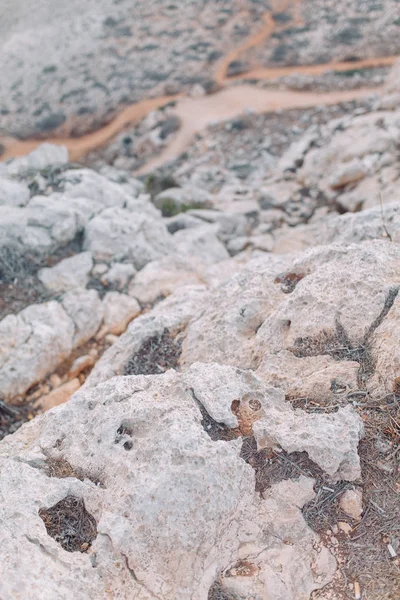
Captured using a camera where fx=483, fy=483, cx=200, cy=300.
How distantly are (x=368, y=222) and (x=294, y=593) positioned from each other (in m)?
5.50

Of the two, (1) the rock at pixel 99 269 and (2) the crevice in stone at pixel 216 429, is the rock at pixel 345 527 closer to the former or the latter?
(2) the crevice in stone at pixel 216 429

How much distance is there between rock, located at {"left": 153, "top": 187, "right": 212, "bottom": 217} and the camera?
13914mm

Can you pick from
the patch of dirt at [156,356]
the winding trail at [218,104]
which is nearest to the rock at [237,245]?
the patch of dirt at [156,356]

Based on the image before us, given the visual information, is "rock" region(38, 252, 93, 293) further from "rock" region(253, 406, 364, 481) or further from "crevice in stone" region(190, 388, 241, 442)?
"rock" region(253, 406, 364, 481)

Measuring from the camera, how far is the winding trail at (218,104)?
25.1 meters

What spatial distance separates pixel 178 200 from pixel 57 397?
30.4 ft

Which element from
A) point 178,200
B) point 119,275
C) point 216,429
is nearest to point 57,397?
point 119,275

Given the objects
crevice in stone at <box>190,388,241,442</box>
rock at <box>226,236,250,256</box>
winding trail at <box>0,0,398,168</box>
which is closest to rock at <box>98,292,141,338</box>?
rock at <box>226,236,250,256</box>

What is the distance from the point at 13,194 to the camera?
9969 mm

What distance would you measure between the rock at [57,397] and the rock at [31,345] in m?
0.33

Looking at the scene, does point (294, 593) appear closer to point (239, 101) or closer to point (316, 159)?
point (316, 159)

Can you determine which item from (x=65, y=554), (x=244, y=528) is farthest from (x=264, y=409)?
(x=65, y=554)

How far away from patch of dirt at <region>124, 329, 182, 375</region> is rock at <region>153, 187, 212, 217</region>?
799cm

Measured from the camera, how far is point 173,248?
10.7 meters
